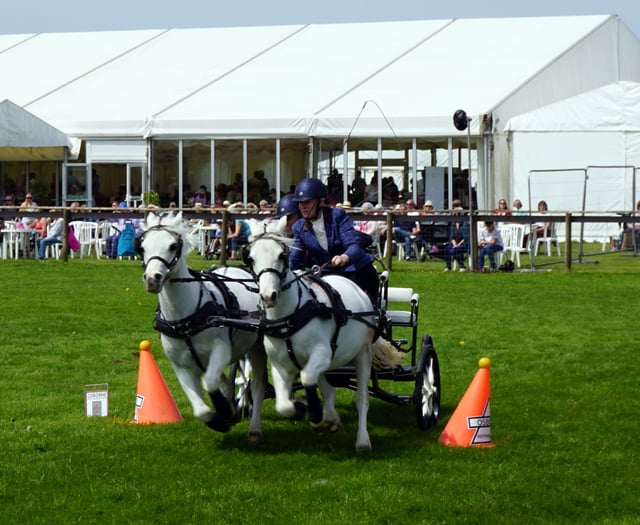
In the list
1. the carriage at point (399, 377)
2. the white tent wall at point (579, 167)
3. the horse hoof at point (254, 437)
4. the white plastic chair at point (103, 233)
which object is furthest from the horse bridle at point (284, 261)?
the white tent wall at point (579, 167)

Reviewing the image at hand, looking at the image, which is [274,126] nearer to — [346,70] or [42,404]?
[346,70]

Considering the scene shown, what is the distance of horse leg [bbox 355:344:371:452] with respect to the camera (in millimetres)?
7980

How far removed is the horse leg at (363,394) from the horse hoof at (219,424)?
0.87 metres

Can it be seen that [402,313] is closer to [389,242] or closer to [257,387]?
[257,387]

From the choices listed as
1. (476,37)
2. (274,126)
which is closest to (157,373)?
(274,126)

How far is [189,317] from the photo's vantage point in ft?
25.1

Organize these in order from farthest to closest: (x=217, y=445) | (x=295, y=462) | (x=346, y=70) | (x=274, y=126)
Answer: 1. (x=346, y=70)
2. (x=274, y=126)
3. (x=217, y=445)
4. (x=295, y=462)

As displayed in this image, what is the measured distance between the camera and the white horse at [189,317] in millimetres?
7594

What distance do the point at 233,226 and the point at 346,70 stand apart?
11.1m

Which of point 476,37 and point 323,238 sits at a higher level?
point 476,37

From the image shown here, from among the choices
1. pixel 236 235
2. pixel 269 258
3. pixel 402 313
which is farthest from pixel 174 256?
pixel 236 235

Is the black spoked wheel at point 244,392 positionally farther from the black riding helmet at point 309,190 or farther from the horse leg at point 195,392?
the black riding helmet at point 309,190

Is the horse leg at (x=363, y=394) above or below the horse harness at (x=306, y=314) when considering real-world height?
below

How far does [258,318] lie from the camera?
792 cm
